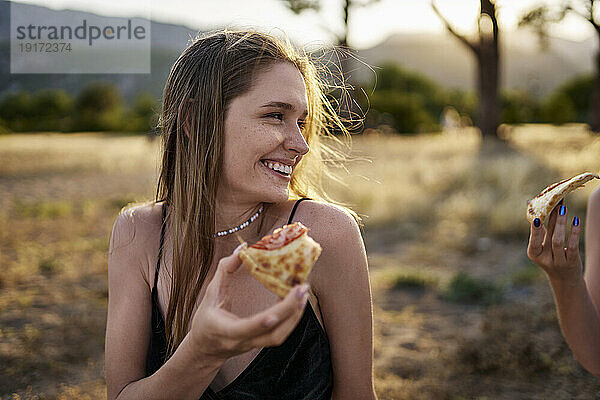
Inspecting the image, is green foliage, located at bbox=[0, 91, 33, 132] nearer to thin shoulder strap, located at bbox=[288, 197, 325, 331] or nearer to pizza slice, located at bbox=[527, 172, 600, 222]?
thin shoulder strap, located at bbox=[288, 197, 325, 331]

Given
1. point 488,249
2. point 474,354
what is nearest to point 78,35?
point 474,354

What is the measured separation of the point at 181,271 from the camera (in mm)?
1812

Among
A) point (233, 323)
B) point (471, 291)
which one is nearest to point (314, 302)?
point (233, 323)

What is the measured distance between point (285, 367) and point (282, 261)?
556 millimetres

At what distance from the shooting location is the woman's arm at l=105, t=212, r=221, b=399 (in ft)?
5.14

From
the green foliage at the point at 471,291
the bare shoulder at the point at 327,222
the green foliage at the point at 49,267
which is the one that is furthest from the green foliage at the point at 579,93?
the bare shoulder at the point at 327,222

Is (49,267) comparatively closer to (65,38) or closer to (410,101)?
(65,38)

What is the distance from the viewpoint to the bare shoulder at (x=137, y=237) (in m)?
1.88

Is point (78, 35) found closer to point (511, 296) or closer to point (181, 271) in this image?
point (181, 271)

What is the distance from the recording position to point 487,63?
1538cm

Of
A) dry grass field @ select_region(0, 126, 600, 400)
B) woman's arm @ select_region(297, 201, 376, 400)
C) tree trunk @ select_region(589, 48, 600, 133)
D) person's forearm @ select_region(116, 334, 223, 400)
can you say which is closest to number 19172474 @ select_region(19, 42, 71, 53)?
dry grass field @ select_region(0, 126, 600, 400)

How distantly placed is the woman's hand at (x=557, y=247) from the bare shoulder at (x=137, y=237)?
121 cm

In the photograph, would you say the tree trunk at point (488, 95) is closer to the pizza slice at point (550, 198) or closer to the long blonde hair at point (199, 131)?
the pizza slice at point (550, 198)

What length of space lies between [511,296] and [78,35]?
3927 mm
